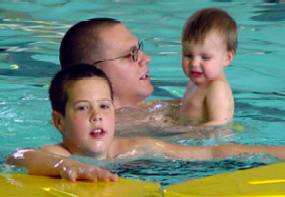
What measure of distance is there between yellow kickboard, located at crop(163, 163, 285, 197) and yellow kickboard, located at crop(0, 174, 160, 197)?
11 cm

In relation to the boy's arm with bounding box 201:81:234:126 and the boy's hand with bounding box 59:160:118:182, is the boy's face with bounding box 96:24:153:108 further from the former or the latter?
the boy's hand with bounding box 59:160:118:182

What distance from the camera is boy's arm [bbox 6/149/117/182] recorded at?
372cm

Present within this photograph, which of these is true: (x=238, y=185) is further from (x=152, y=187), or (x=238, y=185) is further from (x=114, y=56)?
(x=114, y=56)

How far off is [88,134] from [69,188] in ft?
1.85

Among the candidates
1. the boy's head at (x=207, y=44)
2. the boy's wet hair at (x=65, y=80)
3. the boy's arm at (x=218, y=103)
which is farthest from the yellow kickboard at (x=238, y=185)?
the boy's head at (x=207, y=44)

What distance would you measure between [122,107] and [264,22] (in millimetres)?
4056

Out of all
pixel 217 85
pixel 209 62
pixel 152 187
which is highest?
pixel 209 62

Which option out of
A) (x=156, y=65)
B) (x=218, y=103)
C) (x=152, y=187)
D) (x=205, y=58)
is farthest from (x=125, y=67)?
(x=156, y=65)

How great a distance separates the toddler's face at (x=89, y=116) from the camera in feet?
13.5

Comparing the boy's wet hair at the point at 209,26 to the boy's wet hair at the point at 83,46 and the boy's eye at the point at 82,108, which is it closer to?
the boy's wet hair at the point at 83,46

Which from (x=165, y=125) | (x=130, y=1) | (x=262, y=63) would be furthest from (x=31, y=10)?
(x=165, y=125)

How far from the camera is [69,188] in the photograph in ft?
11.8

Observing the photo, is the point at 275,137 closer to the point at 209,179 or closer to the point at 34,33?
the point at 209,179

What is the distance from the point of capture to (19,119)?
→ 5727mm
